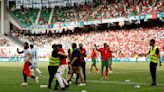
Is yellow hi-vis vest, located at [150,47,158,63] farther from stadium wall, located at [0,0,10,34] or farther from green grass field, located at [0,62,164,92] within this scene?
stadium wall, located at [0,0,10,34]

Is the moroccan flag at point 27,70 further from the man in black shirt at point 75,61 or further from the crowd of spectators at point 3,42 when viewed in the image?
the crowd of spectators at point 3,42

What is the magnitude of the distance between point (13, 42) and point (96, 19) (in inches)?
694

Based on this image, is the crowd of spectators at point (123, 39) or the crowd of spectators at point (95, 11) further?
the crowd of spectators at point (95, 11)

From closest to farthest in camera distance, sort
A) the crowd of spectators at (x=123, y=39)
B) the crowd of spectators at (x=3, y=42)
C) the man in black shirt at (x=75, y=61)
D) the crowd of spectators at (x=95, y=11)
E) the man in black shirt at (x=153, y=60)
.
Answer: the man in black shirt at (x=75, y=61), the man in black shirt at (x=153, y=60), the crowd of spectators at (x=123, y=39), the crowd of spectators at (x=95, y=11), the crowd of spectators at (x=3, y=42)

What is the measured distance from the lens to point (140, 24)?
71188 mm

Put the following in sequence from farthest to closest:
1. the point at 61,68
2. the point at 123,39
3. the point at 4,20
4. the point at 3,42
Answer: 1. the point at 4,20
2. the point at 3,42
3. the point at 123,39
4. the point at 61,68

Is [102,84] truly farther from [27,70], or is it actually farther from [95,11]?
[95,11]

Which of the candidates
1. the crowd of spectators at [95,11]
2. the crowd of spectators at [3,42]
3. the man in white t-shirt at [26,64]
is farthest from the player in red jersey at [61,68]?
the crowd of spectators at [3,42]

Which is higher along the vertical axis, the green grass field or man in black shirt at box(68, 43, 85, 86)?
man in black shirt at box(68, 43, 85, 86)

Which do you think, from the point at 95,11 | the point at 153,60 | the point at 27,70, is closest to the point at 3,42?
the point at 95,11

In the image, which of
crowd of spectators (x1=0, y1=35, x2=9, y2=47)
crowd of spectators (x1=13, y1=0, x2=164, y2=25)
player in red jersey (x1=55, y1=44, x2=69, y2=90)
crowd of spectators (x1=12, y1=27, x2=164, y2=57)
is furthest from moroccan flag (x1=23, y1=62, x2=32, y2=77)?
crowd of spectators (x1=0, y1=35, x2=9, y2=47)

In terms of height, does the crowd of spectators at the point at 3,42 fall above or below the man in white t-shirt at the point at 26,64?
above

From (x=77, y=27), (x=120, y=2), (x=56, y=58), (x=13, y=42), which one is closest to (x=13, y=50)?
(x=13, y=42)

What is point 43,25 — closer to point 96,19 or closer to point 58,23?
point 58,23
